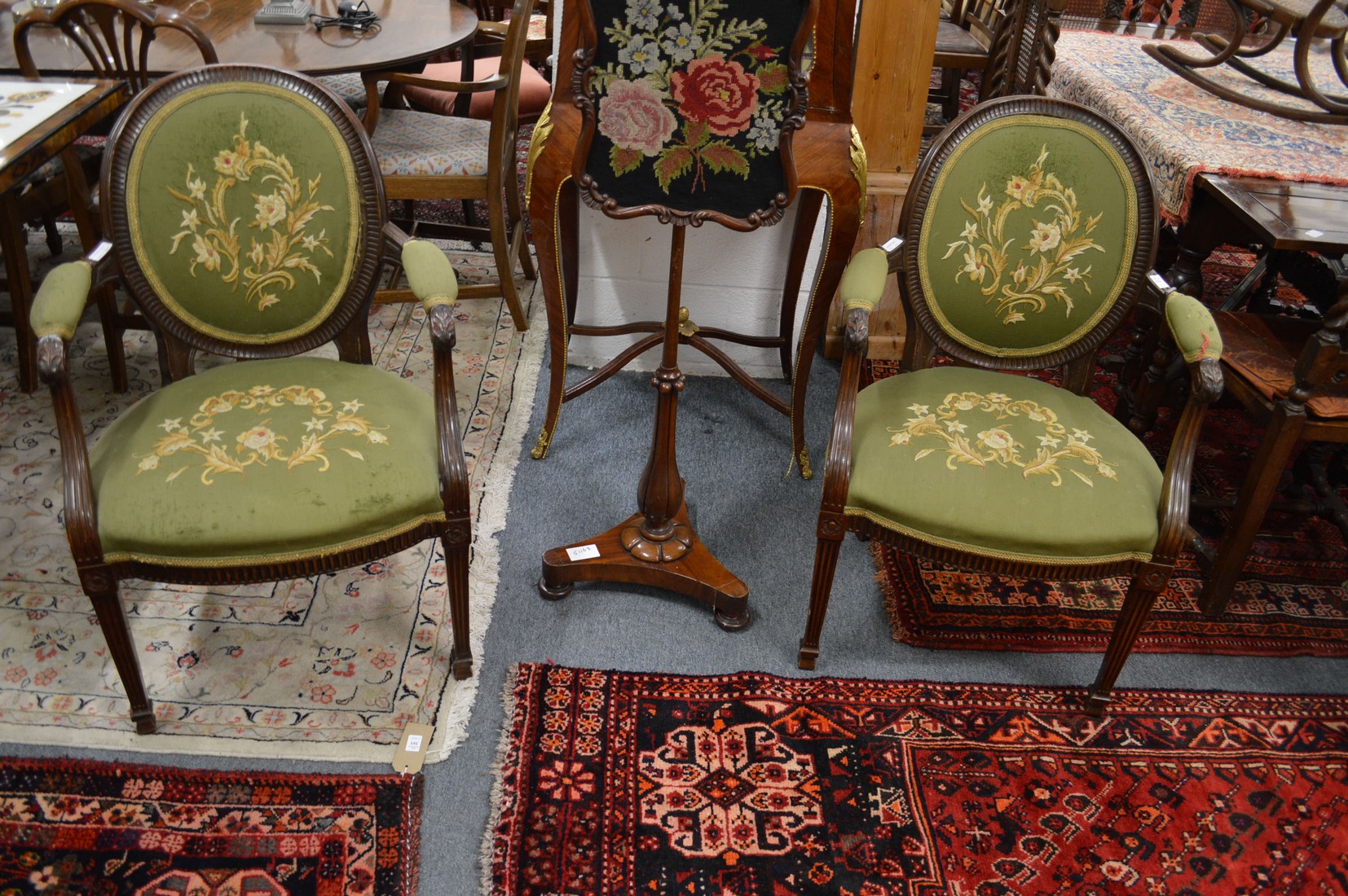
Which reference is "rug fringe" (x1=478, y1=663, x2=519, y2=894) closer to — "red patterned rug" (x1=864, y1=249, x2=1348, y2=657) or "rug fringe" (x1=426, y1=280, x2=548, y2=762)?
"rug fringe" (x1=426, y1=280, x2=548, y2=762)

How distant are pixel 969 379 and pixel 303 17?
257 cm

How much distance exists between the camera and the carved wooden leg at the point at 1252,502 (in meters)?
2.05

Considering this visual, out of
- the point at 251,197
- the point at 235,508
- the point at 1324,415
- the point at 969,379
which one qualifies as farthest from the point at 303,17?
the point at 1324,415

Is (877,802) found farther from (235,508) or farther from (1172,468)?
(235,508)

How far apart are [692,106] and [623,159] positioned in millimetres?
168

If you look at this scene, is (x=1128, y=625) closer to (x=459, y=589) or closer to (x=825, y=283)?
(x=825, y=283)

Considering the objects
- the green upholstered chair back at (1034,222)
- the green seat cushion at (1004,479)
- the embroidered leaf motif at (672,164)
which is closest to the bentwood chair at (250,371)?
the embroidered leaf motif at (672,164)

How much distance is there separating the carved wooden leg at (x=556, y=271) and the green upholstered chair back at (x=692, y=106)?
0.23 metres

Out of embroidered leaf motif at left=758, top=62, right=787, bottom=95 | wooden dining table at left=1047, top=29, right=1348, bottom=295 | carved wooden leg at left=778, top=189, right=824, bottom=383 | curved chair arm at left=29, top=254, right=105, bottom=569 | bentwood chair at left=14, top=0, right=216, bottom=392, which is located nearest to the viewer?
curved chair arm at left=29, top=254, right=105, bottom=569

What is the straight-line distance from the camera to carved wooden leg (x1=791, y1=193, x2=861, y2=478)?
2158 millimetres

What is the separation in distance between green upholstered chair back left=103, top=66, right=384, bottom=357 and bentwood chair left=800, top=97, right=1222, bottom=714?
103cm

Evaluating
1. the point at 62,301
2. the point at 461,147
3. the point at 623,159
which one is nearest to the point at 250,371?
the point at 62,301

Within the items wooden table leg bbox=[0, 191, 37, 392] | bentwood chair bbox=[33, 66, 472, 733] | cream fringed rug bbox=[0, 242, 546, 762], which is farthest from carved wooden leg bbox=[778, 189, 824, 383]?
wooden table leg bbox=[0, 191, 37, 392]

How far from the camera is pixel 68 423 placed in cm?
165
